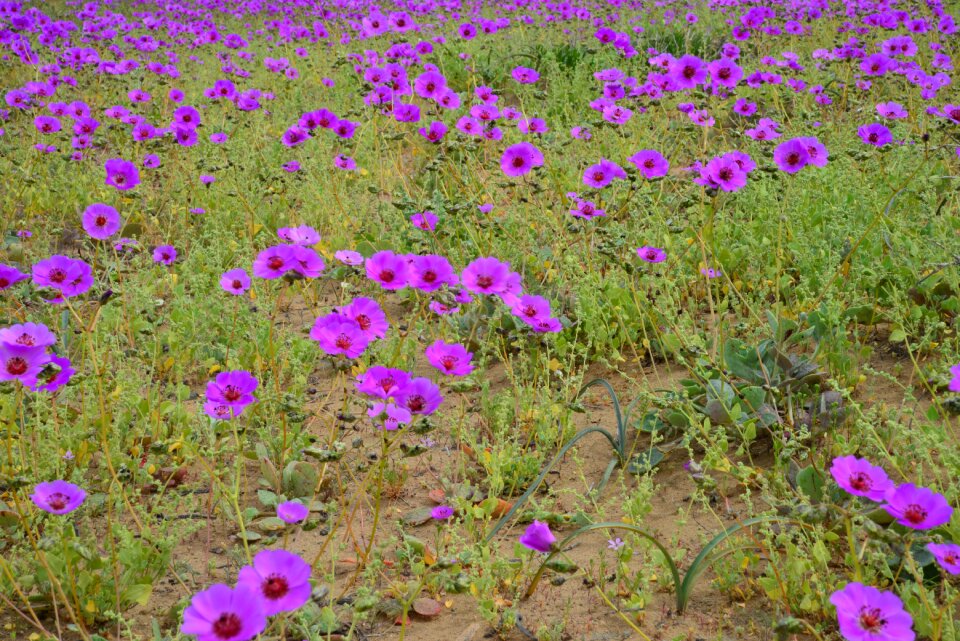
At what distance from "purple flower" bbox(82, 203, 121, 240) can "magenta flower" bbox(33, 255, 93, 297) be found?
54 centimetres

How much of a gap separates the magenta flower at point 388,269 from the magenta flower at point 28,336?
0.72 metres

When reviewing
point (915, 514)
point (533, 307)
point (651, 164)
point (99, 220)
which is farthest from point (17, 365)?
point (651, 164)

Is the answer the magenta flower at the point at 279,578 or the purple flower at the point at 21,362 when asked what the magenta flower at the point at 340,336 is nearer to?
the purple flower at the point at 21,362

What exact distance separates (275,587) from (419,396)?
2.05ft

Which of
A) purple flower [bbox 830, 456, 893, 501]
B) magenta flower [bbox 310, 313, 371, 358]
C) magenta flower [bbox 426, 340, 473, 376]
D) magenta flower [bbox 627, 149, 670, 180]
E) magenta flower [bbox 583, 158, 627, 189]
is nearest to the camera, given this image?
purple flower [bbox 830, 456, 893, 501]

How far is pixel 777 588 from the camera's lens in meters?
1.74

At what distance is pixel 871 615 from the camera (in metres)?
1.29

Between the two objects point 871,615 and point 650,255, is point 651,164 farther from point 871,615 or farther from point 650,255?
point 871,615

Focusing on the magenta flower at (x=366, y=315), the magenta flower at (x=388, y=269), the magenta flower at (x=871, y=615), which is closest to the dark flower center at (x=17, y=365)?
the magenta flower at (x=366, y=315)

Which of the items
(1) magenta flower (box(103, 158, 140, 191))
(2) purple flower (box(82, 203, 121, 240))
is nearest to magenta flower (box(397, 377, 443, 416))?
(2) purple flower (box(82, 203, 121, 240))

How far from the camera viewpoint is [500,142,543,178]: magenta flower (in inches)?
128

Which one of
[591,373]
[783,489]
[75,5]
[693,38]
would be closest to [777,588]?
[783,489]

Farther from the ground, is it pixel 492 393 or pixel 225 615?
pixel 225 615

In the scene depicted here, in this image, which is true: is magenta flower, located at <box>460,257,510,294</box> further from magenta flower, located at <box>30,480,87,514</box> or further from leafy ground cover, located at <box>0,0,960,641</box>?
magenta flower, located at <box>30,480,87,514</box>
